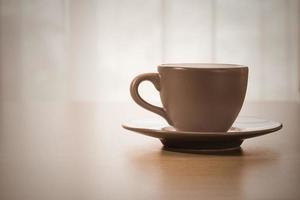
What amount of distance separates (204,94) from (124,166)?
0.13 metres

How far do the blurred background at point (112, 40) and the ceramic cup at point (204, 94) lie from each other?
2204 millimetres

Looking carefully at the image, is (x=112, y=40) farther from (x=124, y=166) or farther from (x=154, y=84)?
(x=124, y=166)

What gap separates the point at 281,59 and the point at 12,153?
248 centimetres

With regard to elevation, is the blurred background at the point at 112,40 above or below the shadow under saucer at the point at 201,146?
above

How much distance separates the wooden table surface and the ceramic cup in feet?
0.13

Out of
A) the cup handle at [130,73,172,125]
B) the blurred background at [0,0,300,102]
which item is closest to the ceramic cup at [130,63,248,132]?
the cup handle at [130,73,172,125]

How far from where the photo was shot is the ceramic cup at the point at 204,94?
0.60m

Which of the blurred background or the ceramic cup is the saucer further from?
the blurred background

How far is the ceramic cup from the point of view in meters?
0.60

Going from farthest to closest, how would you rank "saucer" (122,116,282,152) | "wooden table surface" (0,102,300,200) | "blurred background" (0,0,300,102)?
1. "blurred background" (0,0,300,102)
2. "saucer" (122,116,282,152)
3. "wooden table surface" (0,102,300,200)

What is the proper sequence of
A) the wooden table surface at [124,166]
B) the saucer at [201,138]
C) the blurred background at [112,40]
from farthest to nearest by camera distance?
the blurred background at [112,40]
the saucer at [201,138]
the wooden table surface at [124,166]

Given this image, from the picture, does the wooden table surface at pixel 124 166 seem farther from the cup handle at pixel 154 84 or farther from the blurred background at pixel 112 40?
the blurred background at pixel 112 40

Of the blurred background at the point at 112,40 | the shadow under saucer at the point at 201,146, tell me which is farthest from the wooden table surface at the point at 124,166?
the blurred background at the point at 112,40

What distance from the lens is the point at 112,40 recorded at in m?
2.86
